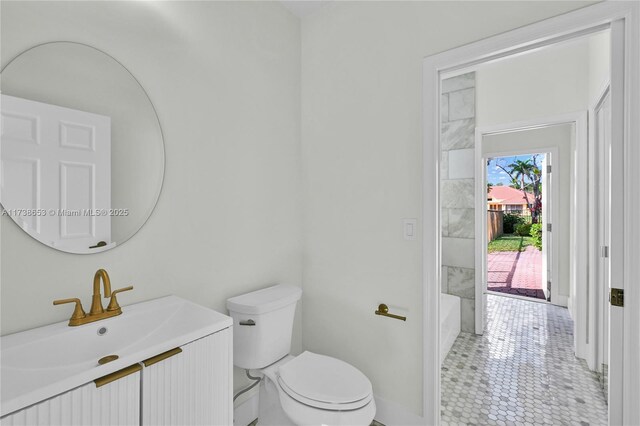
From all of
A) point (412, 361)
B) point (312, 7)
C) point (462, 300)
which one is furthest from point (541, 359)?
point (312, 7)

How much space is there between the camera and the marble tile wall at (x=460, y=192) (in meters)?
3.02

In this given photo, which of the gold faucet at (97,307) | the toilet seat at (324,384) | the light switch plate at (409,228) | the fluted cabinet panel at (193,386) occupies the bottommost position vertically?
the toilet seat at (324,384)

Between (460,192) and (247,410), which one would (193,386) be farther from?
(460,192)

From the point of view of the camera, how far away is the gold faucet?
Answer: 1.11 m

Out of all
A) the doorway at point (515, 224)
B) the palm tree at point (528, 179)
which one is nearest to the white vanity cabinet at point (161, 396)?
the doorway at point (515, 224)

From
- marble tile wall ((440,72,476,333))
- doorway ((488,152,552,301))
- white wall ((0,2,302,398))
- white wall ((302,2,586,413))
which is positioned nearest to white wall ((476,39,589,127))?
marble tile wall ((440,72,476,333))

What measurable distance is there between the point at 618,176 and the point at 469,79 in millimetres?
2242

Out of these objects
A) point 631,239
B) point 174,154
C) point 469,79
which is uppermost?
point 469,79

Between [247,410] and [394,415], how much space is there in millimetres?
860

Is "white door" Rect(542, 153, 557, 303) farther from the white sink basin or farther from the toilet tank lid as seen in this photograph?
the white sink basin

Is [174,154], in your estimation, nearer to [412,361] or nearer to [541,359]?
[412,361]

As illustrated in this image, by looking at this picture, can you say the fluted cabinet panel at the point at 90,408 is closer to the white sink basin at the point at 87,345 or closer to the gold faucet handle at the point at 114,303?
the white sink basin at the point at 87,345

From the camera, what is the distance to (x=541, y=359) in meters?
2.49

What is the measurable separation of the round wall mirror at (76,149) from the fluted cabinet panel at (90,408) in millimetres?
570
